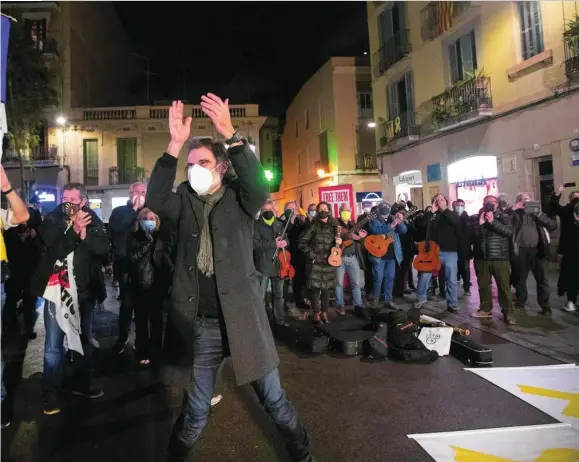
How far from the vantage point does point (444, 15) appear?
614 inches

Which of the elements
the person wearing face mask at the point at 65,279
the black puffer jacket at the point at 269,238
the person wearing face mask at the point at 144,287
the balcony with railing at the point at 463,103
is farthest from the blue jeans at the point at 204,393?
the balcony with railing at the point at 463,103

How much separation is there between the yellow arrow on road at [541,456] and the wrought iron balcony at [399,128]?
50.6ft

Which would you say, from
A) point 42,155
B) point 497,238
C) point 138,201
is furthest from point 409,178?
point 42,155

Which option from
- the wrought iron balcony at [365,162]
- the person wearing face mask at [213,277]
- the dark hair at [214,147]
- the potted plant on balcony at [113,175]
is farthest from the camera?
the potted plant on balcony at [113,175]

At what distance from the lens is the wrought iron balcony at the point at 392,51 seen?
17.8m

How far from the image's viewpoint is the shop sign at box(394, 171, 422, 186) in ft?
58.6

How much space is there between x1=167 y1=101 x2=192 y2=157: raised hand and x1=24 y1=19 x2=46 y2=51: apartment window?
29.0 m

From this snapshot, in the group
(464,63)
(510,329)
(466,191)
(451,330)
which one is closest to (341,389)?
(451,330)

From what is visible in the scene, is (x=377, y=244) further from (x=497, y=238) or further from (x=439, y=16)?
(x=439, y=16)

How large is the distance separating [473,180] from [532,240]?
767cm

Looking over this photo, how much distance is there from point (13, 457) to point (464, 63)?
625 inches

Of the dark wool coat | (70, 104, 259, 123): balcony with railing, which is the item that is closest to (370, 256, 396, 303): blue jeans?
the dark wool coat

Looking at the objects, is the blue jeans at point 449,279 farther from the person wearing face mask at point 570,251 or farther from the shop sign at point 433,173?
the shop sign at point 433,173

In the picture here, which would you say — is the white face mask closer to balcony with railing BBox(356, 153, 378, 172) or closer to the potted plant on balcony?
balcony with railing BBox(356, 153, 378, 172)
